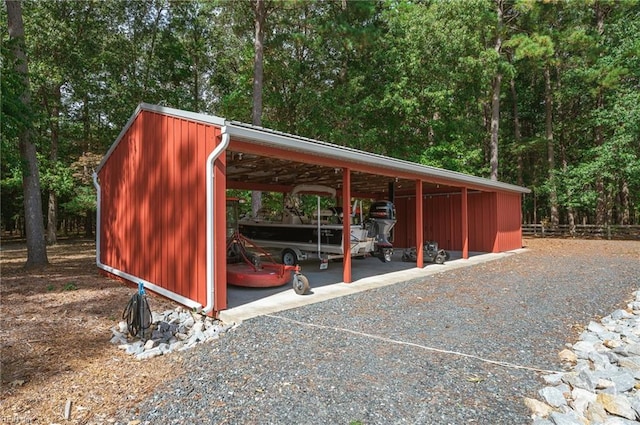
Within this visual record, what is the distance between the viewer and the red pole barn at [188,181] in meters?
5.18

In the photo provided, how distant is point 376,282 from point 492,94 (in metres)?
16.0

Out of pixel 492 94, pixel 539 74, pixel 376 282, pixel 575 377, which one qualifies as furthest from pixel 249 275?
pixel 539 74

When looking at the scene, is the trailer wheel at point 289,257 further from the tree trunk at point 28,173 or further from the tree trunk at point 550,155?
the tree trunk at point 550,155

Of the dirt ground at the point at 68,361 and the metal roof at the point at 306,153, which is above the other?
the metal roof at the point at 306,153

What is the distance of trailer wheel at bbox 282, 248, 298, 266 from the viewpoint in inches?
394

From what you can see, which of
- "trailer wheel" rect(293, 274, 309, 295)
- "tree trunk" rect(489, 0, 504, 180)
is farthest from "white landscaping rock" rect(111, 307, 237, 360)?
"tree trunk" rect(489, 0, 504, 180)

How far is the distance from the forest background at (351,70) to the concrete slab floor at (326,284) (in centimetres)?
810

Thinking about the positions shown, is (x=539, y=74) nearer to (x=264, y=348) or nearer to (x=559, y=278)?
(x=559, y=278)

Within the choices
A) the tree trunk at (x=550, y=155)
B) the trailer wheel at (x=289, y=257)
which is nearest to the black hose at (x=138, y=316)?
the trailer wheel at (x=289, y=257)

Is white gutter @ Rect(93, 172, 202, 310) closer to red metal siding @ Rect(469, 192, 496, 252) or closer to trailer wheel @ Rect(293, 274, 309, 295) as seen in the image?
trailer wheel @ Rect(293, 274, 309, 295)

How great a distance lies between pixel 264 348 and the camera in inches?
158

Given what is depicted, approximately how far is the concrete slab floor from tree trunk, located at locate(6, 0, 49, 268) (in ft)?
19.6

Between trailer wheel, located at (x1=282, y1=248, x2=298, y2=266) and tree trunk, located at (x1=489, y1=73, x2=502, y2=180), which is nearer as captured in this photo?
trailer wheel, located at (x1=282, y1=248, x2=298, y2=266)

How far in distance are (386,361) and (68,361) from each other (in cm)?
317
